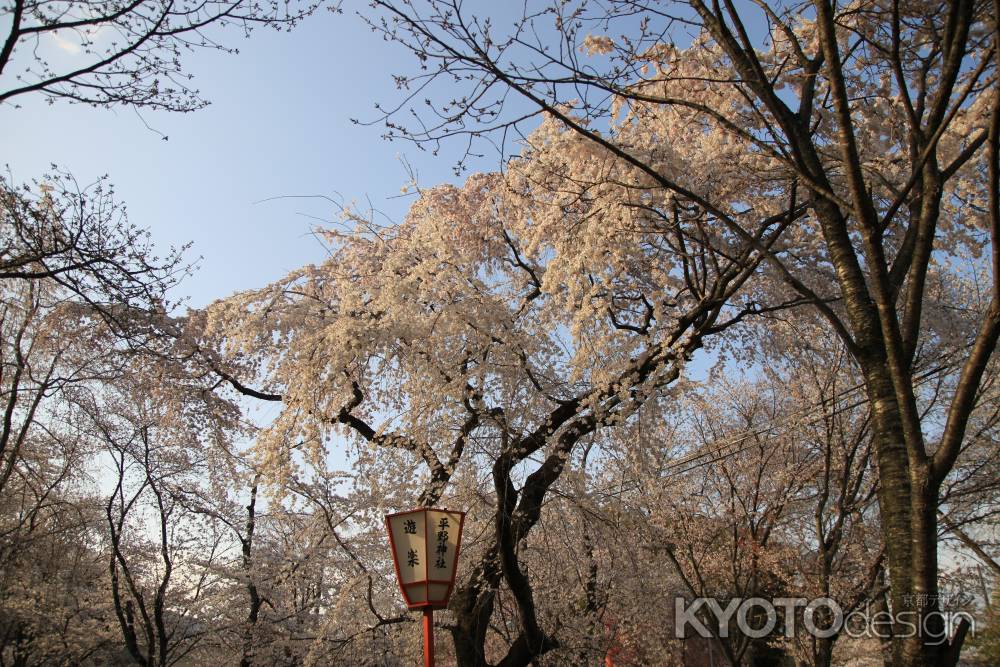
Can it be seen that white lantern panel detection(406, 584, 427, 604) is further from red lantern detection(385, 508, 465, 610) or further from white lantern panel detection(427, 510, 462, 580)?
white lantern panel detection(427, 510, 462, 580)

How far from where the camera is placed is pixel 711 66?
6844 millimetres

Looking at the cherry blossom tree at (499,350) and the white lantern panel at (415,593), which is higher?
the cherry blossom tree at (499,350)

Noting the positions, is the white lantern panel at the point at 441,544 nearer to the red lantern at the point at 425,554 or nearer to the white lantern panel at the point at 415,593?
the red lantern at the point at 425,554

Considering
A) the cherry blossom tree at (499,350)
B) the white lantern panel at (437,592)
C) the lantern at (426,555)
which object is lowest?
the white lantern panel at (437,592)

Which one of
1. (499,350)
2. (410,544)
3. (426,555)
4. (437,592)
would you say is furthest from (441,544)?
(499,350)

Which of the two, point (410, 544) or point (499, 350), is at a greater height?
point (499, 350)

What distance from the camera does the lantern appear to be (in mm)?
5109

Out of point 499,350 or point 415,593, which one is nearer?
point 415,593

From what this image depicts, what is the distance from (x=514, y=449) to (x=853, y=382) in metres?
7.01

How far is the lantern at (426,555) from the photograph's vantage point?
201 inches

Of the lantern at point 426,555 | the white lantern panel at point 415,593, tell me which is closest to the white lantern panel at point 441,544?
the lantern at point 426,555

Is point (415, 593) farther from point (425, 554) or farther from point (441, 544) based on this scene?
point (441, 544)

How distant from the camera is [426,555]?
5.12 meters

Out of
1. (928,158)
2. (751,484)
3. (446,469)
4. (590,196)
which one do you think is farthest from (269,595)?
(928,158)
